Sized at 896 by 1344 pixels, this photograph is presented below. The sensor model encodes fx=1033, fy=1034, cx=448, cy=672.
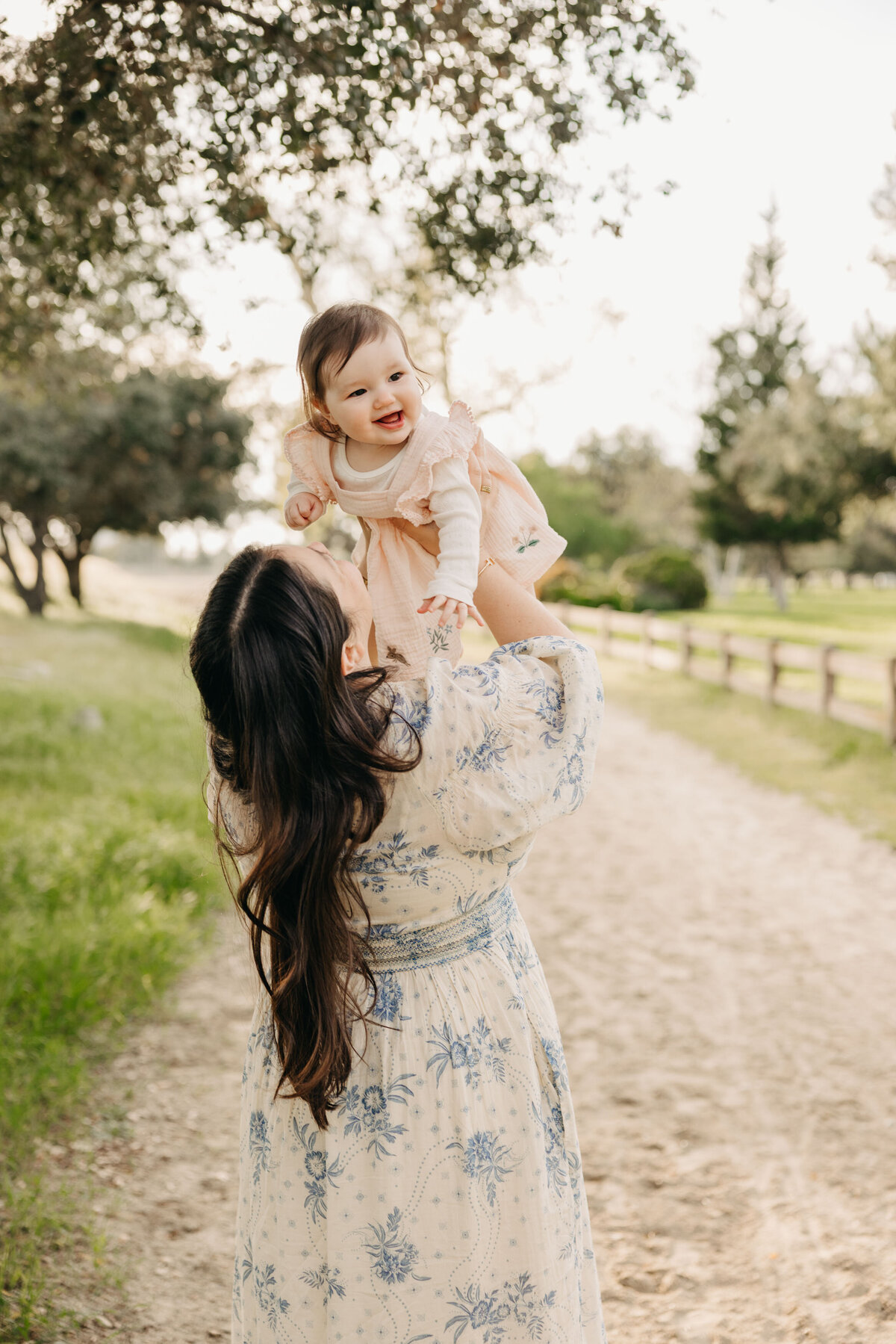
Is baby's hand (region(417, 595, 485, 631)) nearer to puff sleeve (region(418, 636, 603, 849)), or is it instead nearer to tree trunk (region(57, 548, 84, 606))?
puff sleeve (region(418, 636, 603, 849))

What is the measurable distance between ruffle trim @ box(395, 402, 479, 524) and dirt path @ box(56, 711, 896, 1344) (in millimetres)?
1081

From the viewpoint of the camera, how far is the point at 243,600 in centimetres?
163

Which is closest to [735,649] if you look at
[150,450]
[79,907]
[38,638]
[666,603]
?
[79,907]

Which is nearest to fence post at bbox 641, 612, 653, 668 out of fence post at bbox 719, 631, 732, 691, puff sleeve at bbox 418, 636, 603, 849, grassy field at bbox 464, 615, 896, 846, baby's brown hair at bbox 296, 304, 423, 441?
grassy field at bbox 464, 615, 896, 846

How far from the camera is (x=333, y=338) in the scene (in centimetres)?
213

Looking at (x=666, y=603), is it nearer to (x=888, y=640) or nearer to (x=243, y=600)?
(x=888, y=640)

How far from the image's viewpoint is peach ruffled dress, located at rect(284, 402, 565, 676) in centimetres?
209

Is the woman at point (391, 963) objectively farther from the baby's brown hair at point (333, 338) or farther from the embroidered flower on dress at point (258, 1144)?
the baby's brown hair at point (333, 338)

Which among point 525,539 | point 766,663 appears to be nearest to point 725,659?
point 766,663

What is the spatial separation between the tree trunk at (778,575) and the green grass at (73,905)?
32763 millimetres

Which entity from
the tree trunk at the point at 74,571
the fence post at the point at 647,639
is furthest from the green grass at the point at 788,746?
the tree trunk at the point at 74,571

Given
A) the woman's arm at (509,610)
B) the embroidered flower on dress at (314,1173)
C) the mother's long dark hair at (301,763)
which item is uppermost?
the woman's arm at (509,610)

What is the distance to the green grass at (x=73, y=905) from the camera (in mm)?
3717

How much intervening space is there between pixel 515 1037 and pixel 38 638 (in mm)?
20199
